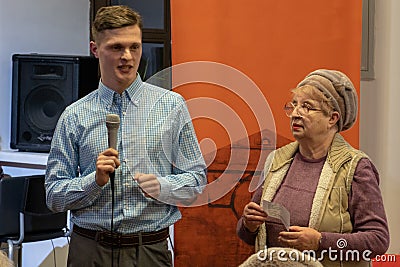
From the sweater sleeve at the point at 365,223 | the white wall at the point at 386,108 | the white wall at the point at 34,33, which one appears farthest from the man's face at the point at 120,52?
the white wall at the point at 34,33

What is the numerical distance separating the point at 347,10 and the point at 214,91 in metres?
0.77

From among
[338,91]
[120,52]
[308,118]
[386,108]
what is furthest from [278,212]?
[386,108]

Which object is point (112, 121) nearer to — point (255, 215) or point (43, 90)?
point (255, 215)

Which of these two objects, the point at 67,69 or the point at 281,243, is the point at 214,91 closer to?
the point at 281,243

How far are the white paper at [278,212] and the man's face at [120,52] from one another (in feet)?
2.11

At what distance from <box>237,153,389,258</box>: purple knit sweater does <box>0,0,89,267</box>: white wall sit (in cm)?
347

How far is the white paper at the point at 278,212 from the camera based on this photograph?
8.04ft

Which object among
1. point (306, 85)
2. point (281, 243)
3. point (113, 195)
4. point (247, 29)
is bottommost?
point (281, 243)

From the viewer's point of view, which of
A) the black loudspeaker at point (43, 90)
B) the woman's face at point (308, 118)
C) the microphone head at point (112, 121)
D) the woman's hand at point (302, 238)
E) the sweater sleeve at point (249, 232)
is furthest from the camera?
the black loudspeaker at point (43, 90)

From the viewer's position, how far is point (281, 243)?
8.24ft

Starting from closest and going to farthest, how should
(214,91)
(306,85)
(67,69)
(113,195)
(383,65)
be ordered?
(113,195)
(306,85)
(214,91)
(383,65)
(67,69)

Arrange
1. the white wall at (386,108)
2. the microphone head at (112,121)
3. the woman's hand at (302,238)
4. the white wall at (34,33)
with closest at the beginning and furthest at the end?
the microphone head at (112,121) → the woman's hand at (302,238) → the white wall at (386,108) → the white wall at (34,33)

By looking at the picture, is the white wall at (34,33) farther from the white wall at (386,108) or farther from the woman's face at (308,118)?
the woman's face at (308,118)

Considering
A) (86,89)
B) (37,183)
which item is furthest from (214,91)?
(86,89)
